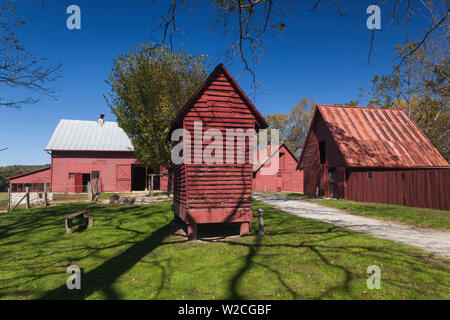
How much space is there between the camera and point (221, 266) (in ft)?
20.9

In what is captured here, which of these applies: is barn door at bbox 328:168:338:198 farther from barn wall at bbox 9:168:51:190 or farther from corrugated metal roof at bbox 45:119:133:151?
barn wall at bbox 9:168:51:190

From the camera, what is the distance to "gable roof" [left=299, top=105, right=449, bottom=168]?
20.9 m

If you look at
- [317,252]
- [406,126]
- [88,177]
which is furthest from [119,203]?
[406,126]

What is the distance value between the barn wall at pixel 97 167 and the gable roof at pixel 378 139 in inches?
877

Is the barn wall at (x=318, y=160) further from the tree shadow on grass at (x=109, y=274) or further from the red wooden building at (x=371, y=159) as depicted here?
the tree shadow on grass at (x=109, y=274)

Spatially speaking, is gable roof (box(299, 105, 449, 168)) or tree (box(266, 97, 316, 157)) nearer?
gable roof (box(299, 105, 449, 168))

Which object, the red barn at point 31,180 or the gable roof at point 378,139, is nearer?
the gable roof at point 378,139

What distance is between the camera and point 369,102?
4719 centimetres

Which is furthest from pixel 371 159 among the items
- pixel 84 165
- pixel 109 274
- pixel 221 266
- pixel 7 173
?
pixel 7 173

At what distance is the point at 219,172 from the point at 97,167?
86.1 ft

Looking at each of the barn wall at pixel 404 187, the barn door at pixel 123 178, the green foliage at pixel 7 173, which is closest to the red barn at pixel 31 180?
the barn door at pixel 123 178

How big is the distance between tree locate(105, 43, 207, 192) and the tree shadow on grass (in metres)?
14.1

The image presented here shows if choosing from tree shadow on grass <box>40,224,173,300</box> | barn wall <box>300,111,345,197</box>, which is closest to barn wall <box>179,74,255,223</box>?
tree shadow on grass <box>40,224,173,300</box>

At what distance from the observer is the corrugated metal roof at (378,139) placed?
68.6ft
